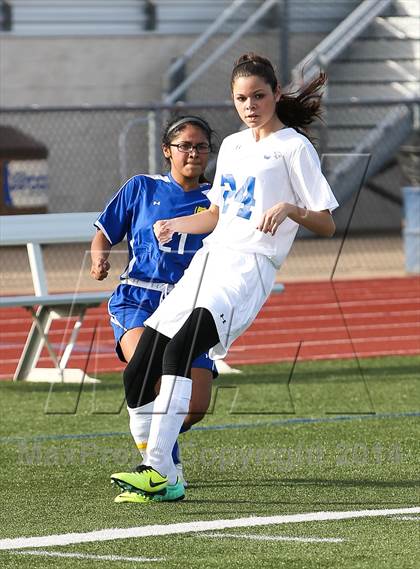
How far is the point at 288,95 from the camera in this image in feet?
20.0

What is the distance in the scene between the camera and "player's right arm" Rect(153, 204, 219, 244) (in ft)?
19.8

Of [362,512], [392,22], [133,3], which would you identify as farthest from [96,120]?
[362,512]

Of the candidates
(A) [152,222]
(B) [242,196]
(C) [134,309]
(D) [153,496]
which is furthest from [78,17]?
(D) [153,496]

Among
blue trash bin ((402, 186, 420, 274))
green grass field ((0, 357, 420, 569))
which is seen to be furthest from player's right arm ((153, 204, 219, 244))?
blue trash bin ((402, 186, 420, 274))

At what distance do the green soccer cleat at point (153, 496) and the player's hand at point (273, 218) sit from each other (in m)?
1.20

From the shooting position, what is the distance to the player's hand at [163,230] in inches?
238

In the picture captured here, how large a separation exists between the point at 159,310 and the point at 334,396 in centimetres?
364

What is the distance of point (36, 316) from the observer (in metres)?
10.3

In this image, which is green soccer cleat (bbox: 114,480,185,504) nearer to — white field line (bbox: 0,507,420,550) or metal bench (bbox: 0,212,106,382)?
white field line (bbox: 0,507,420,550)

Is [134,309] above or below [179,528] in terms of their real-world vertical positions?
above

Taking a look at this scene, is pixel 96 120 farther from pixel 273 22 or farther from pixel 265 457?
pixel 265 457

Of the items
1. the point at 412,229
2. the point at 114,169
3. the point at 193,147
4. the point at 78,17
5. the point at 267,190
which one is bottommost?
the point at 114,169

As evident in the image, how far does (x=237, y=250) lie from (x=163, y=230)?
1.28 feet

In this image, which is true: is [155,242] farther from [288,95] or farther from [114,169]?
[114,169]
